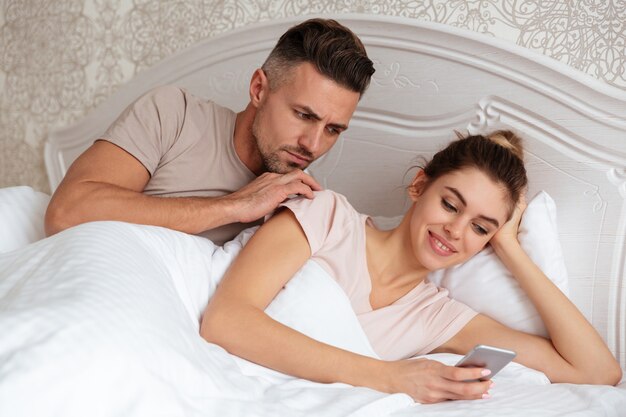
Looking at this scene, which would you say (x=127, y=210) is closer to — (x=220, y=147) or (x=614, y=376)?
(x=220, y=147)

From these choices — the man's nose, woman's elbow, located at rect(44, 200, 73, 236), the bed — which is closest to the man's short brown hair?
the man's nose

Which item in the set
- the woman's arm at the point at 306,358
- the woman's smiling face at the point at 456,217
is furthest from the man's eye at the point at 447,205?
the woman's arm at the point at 306,358

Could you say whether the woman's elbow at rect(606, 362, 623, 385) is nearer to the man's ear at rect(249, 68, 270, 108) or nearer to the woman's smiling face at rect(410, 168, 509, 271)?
the woman's smiling face at rect(410, 168, 509, 271)

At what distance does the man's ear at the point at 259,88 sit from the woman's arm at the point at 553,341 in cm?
82

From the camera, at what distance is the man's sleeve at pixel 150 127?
6.23 feet

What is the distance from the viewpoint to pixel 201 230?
5.83 ft

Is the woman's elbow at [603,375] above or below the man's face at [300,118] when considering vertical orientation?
below

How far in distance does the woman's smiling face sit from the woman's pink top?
12 cm

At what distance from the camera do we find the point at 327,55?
6.18 ft

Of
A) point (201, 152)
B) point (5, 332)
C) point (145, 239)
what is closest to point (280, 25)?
point (201, 152)

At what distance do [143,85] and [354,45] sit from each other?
1.09 meters

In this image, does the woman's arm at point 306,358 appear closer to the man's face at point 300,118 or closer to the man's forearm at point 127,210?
the man's forearm at point 127,210

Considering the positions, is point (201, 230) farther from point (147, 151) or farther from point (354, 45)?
point (354, 45)

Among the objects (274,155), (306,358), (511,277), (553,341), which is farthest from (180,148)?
(553,341)
